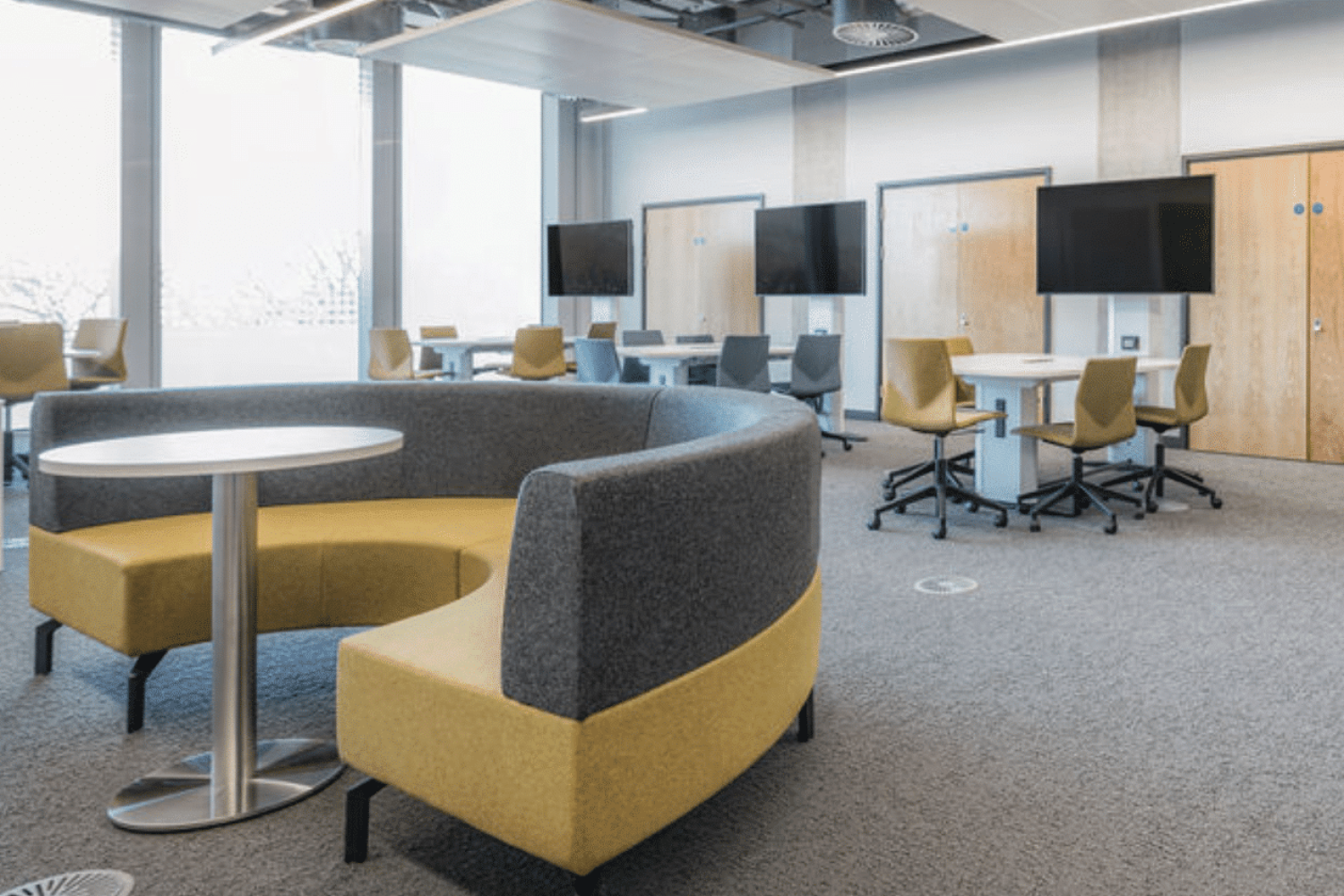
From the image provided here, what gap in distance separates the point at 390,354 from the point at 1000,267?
15.8 ft

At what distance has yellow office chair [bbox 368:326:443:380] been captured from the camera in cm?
768

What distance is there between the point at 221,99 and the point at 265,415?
6.54 metres

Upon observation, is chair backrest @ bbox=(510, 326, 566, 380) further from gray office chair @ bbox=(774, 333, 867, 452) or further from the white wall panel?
the white wall panel

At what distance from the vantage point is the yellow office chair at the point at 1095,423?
15.6ft

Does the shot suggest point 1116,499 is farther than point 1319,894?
Yes

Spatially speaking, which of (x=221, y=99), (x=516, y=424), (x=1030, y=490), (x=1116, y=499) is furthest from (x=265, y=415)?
(x=221, y=99)

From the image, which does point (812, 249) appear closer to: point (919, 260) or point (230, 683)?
point (919, 260)

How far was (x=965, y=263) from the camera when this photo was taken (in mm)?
8617

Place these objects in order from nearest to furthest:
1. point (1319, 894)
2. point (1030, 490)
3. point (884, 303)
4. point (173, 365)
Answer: point (1319, 894)
point (1030, 490)
point (173, 365)
point (884, 303)

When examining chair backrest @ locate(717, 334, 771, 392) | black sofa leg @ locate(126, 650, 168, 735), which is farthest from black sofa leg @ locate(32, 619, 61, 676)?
chair backrest @ locate(717, 334, 771, 392)

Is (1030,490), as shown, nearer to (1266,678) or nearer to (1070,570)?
(1070,570)

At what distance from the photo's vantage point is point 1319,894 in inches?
70.6

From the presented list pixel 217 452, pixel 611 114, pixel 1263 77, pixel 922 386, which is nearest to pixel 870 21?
pixel 1263 77

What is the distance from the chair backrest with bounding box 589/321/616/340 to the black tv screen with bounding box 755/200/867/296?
124cm
